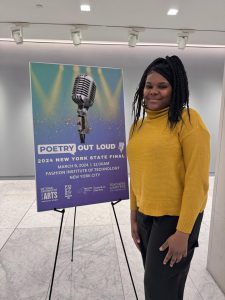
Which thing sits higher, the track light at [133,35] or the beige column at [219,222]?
the track light at [133,35]

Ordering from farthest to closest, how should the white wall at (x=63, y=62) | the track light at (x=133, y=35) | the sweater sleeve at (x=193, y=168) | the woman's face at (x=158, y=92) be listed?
the white wall at (x=63, y=62), the track light at (x=133, y=35), the woman's face at (x=158, y=92), the sweater sleeve at (x=193, y=168)

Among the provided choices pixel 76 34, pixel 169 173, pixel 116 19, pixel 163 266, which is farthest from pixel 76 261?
pixel 76 34

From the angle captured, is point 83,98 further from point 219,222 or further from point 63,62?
point 63,62

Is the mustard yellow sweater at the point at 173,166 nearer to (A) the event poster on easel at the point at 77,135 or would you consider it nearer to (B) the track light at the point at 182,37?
(A) the event poster on easel at the point at 77,135

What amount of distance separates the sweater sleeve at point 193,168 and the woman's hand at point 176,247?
0.11 ft

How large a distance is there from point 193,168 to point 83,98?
1.05 metres

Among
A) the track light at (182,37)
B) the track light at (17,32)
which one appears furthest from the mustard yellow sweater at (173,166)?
the track light at (17,32)

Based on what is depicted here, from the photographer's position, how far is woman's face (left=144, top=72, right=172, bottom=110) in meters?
1.16

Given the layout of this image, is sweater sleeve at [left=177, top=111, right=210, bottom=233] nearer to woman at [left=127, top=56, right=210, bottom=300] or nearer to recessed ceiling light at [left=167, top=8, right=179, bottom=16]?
woman at [left=127, top=56, right=210, bottom=300]

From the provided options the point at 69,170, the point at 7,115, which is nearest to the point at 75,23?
the point at 7,115

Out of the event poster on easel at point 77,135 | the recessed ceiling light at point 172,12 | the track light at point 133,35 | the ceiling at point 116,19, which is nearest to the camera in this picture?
the event poster on easel at point 77,135

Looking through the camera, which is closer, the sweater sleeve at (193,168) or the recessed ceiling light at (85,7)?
the sweater sleeve at (193,168)

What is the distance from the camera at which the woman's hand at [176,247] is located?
1.09 meters

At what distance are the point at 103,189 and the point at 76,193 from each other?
20 cm
